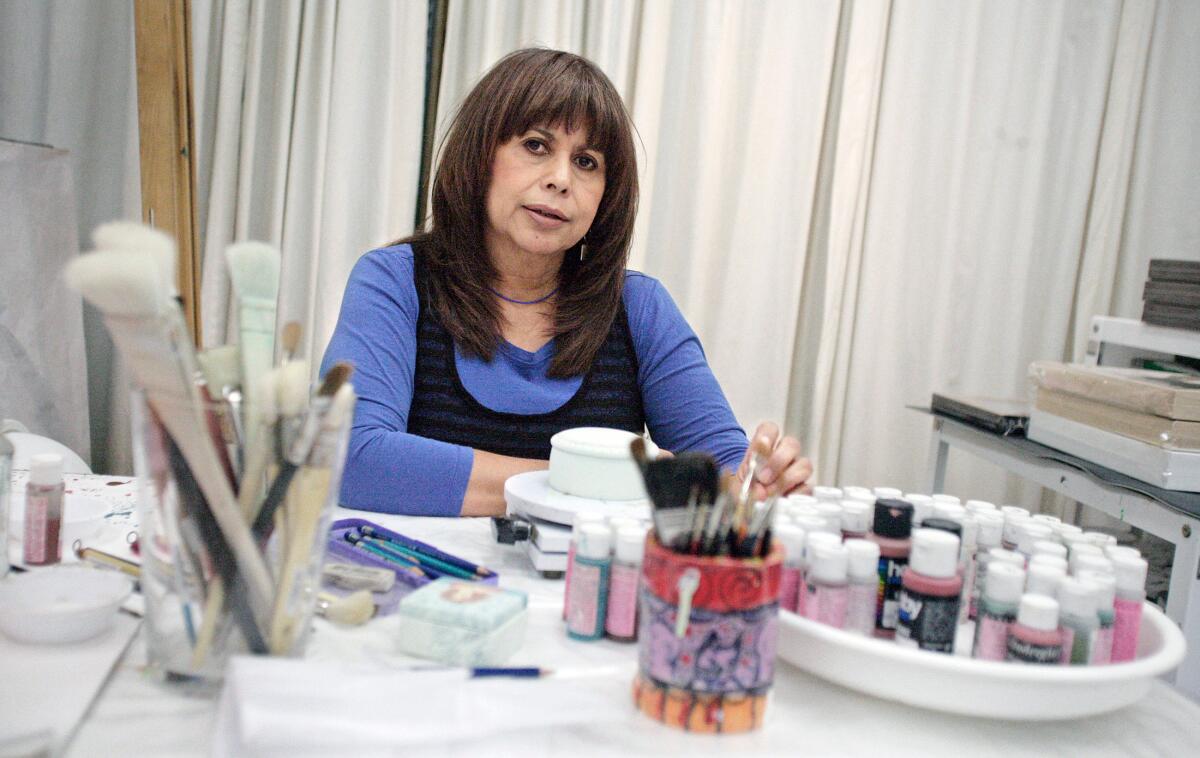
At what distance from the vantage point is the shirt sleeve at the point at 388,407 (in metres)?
1.10

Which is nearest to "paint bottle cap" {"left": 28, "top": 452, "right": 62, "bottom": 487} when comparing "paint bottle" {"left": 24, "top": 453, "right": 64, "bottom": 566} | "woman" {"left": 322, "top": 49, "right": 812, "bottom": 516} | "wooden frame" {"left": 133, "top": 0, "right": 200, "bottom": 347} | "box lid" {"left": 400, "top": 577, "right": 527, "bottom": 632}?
"paint bottle" {"left": 24, "top": 453, "right": 64, "bottom": 566}

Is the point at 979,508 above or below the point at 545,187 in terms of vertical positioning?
below

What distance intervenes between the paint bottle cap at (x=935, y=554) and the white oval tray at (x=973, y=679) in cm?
6

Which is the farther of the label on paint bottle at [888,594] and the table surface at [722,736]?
the label on paint bottle at [888,594]

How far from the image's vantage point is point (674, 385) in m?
1.52

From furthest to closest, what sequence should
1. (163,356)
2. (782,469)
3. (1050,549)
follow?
(782,469), (1050,549), (163,356)

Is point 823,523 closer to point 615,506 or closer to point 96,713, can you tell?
point 615,506

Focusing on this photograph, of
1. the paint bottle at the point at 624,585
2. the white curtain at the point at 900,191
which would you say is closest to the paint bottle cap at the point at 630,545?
the paint bottle at the point at 624,585

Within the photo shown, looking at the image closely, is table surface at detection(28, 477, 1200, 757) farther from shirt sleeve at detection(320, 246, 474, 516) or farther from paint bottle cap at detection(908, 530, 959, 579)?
shirt sleeve at detection(320, 246, 474, 516)

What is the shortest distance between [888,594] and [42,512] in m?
0.71

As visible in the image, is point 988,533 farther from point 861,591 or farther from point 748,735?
point 748,735

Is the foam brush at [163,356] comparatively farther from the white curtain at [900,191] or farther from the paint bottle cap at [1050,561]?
the white curtain at [900,191]

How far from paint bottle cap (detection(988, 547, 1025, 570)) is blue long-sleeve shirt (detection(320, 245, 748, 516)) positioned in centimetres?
60

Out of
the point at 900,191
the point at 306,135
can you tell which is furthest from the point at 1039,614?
the point at 900,191
